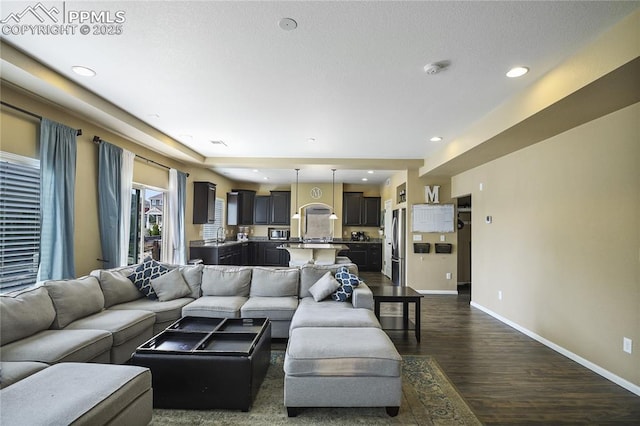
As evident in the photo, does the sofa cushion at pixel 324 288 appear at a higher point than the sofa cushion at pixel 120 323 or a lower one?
higher

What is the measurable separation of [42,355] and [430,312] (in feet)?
15.6

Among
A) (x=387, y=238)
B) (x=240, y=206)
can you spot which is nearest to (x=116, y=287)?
(x=240, y=206)

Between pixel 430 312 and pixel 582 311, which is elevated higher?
pixel 582 311

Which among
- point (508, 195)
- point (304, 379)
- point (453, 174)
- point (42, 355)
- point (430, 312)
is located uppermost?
point (453, 174)

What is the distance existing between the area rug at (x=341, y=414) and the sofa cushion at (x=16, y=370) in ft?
2.70

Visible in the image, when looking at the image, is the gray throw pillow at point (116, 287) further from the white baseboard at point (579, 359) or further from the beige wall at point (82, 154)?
the white baseboard at point (579, 359)

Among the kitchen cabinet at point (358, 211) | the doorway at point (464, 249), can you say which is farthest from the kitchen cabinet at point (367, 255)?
the doorway at point (464, 249)

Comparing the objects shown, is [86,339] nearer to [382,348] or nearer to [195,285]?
[195,285]

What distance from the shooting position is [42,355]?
215cm

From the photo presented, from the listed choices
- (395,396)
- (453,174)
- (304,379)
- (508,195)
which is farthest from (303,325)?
(453,174)

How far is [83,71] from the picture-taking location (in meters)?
2.72

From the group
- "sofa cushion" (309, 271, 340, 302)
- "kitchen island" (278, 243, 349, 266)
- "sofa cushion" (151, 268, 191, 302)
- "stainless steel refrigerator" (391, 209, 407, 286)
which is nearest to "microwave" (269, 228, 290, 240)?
"kitchen island" (278, 243, 349, 266)

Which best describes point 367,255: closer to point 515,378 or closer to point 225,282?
point 225,282

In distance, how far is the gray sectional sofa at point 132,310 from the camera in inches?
87.5
